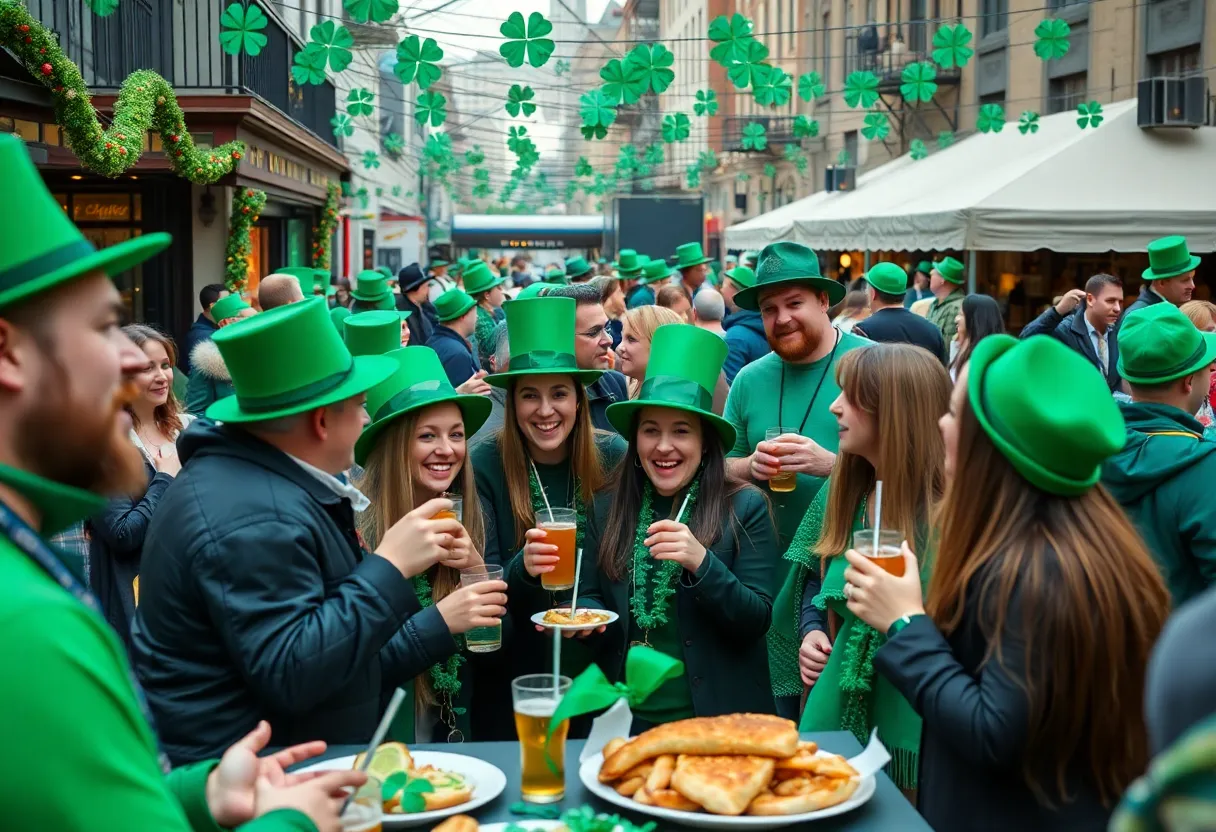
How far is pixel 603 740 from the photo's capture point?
2.99m

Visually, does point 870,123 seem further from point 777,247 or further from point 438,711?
point 438,711

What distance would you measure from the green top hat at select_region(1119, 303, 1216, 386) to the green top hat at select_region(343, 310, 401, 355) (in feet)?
10.2

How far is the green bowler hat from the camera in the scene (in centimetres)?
440

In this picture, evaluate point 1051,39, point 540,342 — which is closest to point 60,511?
point 540,342

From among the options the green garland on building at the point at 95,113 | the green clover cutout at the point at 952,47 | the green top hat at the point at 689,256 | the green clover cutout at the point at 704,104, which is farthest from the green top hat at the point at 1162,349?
the green top hat at the point at 689,256

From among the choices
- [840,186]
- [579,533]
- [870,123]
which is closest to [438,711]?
[579,533]

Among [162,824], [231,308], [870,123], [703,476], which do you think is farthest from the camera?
[870,123]

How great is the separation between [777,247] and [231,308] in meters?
4.99

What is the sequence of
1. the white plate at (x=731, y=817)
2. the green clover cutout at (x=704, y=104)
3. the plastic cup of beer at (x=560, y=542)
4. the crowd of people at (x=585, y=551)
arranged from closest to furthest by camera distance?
1. the crowd of people at (x=585, y=551)
2. the white plate at (x=731, y=817)
3. the plastic cup of beer at (x=560, y=542)
4. the green clover cutout at (x=704, y=104)

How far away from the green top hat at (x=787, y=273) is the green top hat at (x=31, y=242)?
4.13 metres

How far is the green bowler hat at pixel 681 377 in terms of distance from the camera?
14.4ft

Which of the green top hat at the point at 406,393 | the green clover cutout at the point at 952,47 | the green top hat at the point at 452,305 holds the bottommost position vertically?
the green top hat at the point at 406,393

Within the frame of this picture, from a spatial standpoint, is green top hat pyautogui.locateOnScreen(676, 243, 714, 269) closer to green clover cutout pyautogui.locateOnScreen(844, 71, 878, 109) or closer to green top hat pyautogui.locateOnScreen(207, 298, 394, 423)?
green clover cutout pyautogui.locateOnScreen(844, 71, 878, 109)

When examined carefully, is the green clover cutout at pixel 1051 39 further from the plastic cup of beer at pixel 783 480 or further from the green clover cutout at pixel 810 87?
the plastic cup of beer at pixel 783 480
